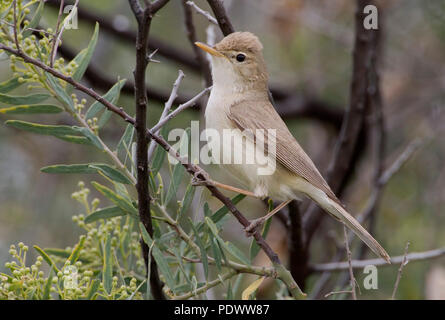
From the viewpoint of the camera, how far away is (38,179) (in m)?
5.07

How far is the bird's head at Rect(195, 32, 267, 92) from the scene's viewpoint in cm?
312

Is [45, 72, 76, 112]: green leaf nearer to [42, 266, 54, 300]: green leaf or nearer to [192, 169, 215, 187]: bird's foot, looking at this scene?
[192, 169, 215, 187]: bird's foot

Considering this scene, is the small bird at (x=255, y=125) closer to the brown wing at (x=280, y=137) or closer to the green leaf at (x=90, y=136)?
the brown wing at (x=280, y=137)

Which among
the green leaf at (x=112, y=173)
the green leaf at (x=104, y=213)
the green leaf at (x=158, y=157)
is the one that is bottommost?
the green leaf at (x=104, y=213)

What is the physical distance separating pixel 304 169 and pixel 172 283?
3.54ft

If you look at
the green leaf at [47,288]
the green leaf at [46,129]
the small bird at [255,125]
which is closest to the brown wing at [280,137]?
the small bird at [255,125]

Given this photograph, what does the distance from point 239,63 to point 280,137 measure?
507mm

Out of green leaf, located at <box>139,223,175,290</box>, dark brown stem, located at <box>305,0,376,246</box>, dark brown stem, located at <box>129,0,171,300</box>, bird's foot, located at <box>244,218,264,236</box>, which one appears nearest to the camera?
dark brown stem, located at <box>129,0,171,300</box>

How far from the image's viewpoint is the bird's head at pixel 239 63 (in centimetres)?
312

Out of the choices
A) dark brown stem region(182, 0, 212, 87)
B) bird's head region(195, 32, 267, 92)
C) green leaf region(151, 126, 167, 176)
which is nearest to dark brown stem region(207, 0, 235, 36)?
bird's head region(195, 32, 267, 92)

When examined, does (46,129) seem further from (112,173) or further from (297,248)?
(297,248)

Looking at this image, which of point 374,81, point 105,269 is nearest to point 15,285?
point 105,269

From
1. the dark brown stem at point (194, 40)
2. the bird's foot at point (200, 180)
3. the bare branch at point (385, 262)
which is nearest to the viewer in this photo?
the bird's foot at point (200, 180)

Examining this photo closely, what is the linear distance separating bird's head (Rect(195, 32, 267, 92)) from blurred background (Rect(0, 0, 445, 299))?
748 millimetres
